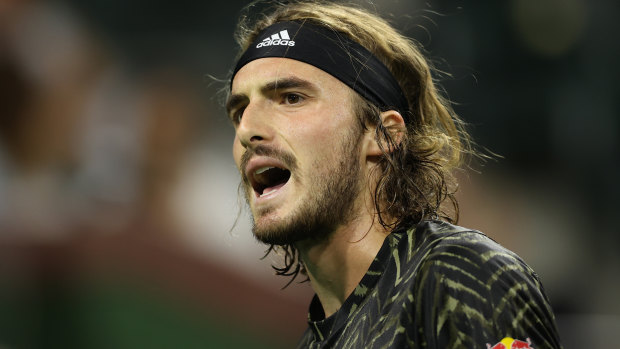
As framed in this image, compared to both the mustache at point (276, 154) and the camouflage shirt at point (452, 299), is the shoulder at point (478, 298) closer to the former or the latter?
the camouflage shirt at point (452, 299)

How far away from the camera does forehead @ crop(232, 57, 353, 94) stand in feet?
9.05

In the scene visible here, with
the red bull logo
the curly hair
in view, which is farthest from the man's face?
the red bull logo

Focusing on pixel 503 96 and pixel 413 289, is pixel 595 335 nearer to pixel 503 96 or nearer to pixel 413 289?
pixel 503 96

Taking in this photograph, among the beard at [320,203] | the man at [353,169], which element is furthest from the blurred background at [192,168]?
the beard at [320,203]

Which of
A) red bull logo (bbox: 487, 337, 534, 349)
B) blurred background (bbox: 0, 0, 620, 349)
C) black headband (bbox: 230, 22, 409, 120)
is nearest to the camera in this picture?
red bull logo (bbox: 487, 337, 534, 349)

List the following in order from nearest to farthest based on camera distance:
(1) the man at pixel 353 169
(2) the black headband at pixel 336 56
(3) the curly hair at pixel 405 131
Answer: (1) the man at pixel 353 169
(3) the curly hair at pixel 405 131
(2) the black headband at pixel 336 56

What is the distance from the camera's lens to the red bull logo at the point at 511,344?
6.04 ft

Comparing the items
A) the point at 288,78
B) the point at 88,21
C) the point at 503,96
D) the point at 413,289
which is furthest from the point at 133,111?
the point at 413,289

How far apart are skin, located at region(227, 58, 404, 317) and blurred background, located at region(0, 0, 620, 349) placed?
6.62 ft

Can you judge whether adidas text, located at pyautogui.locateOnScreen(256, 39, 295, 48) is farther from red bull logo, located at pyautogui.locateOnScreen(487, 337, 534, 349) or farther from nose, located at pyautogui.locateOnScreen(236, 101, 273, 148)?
red bull logo, located at pyautogui.locateOnScreen(487, 337, 534, 349)

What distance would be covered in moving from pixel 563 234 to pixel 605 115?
117 cm

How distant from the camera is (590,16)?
→ 7.40 metres

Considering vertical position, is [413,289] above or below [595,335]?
above

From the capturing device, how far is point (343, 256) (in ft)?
8.67
